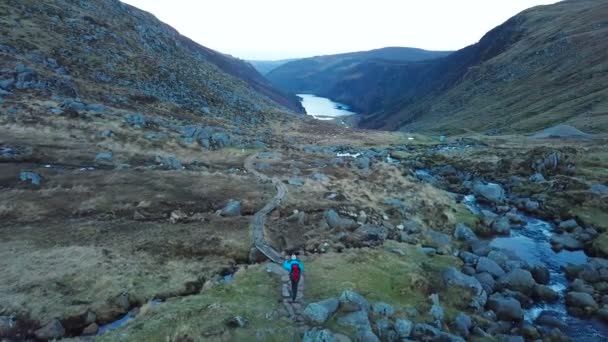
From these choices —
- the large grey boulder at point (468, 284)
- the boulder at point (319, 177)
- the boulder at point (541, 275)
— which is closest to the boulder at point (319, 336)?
the large grey boulder at point (468, 284)

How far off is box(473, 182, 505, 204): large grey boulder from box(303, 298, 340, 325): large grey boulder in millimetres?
33269

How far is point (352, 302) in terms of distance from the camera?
21.4m

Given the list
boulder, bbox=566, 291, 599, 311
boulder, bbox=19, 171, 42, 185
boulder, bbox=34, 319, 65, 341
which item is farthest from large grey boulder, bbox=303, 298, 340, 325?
boulder, bbox=19, 171, 42, 185

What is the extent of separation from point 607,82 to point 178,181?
10800 centimetres

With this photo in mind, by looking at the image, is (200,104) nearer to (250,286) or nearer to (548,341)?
(250,286)

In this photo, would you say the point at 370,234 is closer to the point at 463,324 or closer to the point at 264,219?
the point at 264,219

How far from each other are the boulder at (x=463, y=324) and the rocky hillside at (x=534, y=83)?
262 ft

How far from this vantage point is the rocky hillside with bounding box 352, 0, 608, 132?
335 feet

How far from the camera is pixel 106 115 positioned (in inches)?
2366

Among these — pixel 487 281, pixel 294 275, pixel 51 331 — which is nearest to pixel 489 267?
pixel 487 281

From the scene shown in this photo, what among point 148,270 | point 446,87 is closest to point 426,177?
point 148,270

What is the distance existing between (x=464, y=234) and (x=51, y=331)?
30703 millimetres

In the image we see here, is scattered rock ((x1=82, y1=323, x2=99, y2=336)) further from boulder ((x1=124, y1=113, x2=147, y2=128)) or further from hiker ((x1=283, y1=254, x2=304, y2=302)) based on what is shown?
boulder ((x1=124, y1=113, x2=147, y2=128))

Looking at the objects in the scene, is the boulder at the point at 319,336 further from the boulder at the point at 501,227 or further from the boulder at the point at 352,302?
the boulder at the point at 501,227
